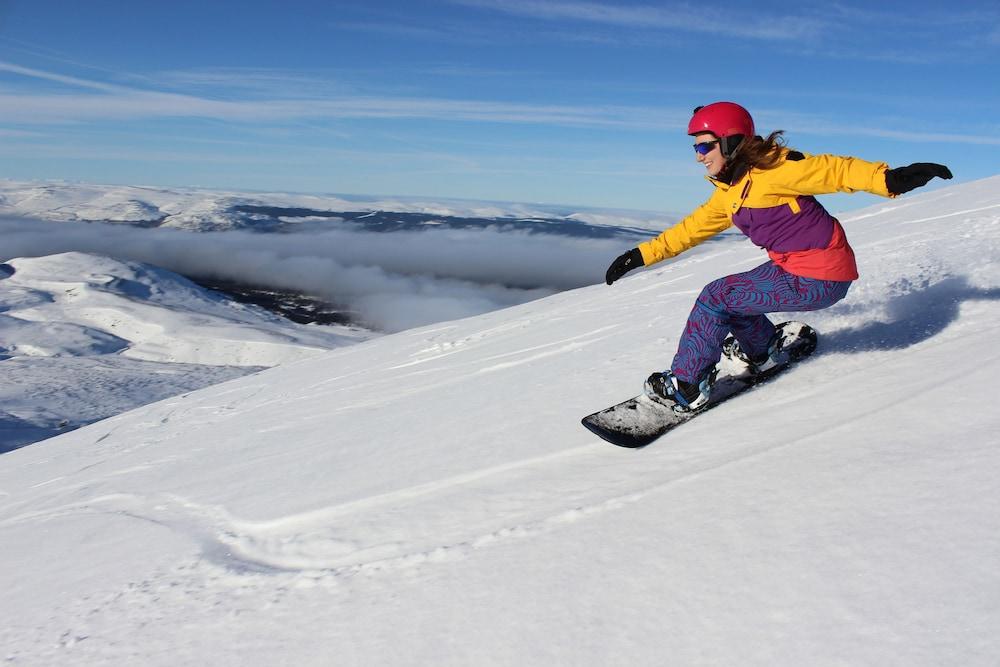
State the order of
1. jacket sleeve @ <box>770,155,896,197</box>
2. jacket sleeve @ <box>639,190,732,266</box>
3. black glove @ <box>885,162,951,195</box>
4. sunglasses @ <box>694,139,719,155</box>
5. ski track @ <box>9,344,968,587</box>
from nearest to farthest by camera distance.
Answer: ski track @ <box>9,344,968,587</box>
black glove @ <box>885,162,951,195</box>
jacket sleeve @ <box>770,155,896,197</box>
sunglasses @ <box>694,139,719,155</box>
jacket sleeve @ <box>639,190,732,266</box>

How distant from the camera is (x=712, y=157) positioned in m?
3.84

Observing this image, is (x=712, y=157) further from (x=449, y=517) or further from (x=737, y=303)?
(x=449, y=517)

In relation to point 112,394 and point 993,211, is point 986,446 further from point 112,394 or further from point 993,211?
point 112,394

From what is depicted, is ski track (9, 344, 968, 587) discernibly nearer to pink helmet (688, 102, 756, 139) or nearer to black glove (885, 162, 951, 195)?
black glove (885, 162, 951, 195)

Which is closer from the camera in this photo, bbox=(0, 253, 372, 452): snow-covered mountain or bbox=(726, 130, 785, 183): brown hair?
bbox=(726, 130, 785, 183): brown hair

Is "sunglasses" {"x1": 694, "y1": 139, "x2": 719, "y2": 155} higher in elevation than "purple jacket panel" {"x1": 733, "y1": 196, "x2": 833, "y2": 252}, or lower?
higher

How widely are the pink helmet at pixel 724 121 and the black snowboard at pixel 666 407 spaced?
1322mm

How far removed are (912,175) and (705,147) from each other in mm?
1048

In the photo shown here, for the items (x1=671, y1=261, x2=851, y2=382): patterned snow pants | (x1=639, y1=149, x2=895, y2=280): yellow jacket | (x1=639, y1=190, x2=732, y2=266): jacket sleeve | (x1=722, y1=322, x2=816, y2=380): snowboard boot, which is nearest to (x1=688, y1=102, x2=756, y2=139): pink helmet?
(x1=639, y1=149, x2=895, y2=280): yellow jacket

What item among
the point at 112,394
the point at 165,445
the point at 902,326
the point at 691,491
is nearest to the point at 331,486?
the point at 691,491

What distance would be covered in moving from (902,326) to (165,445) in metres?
7.25

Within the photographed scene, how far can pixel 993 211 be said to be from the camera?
317 inches

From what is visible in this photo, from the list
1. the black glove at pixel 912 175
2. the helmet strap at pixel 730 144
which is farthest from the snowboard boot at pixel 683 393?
the black glove at pixel 912 175

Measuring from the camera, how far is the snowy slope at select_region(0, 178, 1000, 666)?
1963mm
